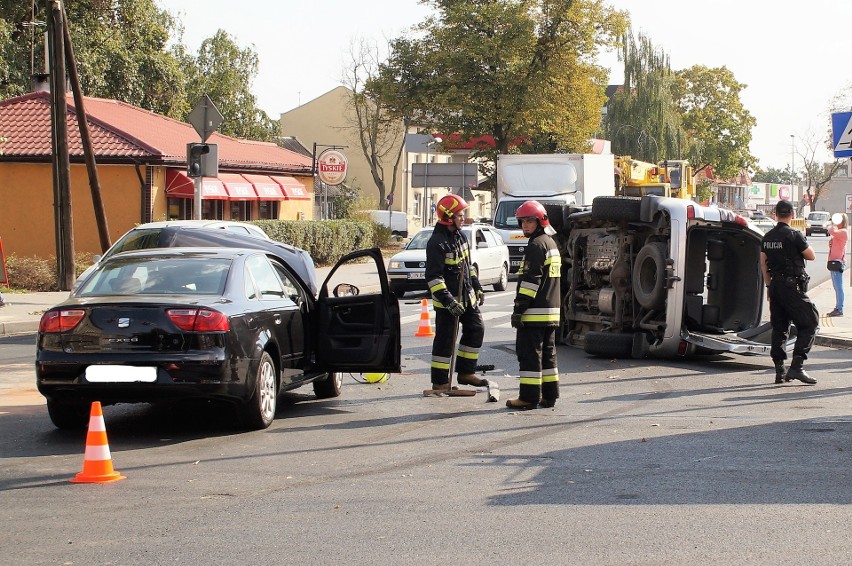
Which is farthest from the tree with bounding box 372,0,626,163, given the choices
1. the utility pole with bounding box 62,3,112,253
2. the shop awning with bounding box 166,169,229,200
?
the utility pole with bounding box 62,3,112,253

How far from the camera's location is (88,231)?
3203 centimetres

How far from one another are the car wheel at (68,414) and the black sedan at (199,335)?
0.04ft

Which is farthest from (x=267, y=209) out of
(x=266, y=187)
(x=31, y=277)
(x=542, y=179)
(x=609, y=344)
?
(x=609, y=344)

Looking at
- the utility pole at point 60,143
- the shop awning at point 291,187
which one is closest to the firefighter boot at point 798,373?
the utility pole at point 60,143

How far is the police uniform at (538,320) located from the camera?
10.5m

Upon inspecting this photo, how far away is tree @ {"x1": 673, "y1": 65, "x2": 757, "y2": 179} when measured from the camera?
94.3 metres

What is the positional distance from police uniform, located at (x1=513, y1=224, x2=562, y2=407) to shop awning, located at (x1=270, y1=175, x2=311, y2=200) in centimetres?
2945

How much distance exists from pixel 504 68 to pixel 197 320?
4253 centimetres

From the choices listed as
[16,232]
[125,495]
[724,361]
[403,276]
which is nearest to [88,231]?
[16,232]

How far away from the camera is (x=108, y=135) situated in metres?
32.8

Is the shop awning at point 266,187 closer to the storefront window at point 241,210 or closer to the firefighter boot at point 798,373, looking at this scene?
the storefront window at point 241,210

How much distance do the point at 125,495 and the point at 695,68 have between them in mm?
92761

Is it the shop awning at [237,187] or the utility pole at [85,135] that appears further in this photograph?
the shop awning at [237,187]

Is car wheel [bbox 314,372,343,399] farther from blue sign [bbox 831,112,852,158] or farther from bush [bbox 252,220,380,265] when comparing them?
bush [bbox 252,220,380,265]
